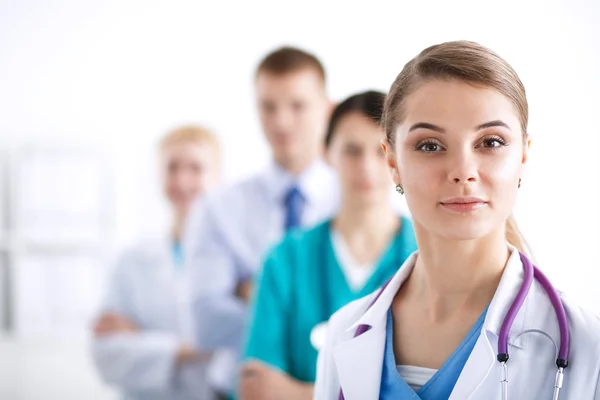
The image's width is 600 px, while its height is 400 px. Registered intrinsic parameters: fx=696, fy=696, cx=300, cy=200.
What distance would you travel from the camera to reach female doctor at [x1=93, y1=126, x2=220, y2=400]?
238cm

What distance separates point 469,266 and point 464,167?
14 cm

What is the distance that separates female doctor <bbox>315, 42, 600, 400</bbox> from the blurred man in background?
1114 mm

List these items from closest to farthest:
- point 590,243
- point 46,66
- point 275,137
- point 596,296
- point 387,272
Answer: point 387,272, point 596,296, point 590,243, point 275,137, point 46,66

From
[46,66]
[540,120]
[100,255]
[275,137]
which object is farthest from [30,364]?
[540,120]

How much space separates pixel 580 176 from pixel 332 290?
0.75 meters

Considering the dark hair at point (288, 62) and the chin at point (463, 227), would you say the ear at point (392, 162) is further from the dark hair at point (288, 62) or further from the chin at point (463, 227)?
the dark hair at point (288, 62)

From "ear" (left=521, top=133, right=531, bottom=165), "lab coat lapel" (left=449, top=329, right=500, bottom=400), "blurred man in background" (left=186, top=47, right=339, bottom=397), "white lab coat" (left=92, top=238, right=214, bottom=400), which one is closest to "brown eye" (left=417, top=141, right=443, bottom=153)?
"ear" (left=521, top=133, right=531, bottom=165)

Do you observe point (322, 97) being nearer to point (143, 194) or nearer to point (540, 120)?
point (540, 120)

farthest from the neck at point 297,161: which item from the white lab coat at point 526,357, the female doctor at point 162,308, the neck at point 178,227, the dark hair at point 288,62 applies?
the white lab coat at point 526,357

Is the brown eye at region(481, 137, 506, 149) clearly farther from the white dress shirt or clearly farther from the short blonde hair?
the short blonde hair

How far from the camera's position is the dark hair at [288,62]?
2.00m

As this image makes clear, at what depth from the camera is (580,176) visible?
69.0 inches

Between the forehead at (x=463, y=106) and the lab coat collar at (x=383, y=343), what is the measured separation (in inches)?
7.4

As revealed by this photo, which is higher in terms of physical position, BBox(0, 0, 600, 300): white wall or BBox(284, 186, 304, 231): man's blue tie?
BBox(0, 0, 600, 300): white wall
